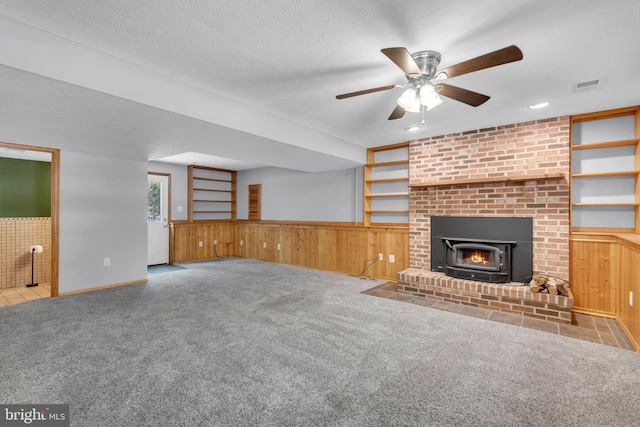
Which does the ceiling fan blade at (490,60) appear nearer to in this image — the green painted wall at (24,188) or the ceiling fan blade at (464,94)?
the ceiling fan blade at (464,94)

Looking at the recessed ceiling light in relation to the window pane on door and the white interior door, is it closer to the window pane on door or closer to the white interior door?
the white interior door

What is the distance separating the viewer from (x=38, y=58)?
1.92 m

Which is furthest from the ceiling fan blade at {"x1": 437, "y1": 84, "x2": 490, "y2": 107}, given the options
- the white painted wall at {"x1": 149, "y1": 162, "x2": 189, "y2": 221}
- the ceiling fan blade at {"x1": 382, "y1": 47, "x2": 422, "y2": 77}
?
the white painted wall at {"x1": 149, "y1": 162, "x2": 189, "y2": 221}

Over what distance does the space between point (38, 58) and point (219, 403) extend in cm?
248

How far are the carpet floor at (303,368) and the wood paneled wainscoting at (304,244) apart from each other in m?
1.63

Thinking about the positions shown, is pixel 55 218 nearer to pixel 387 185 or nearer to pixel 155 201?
pixel 155 201

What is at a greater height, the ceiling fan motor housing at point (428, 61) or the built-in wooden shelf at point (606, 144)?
the ceiling fan motor housing at point (428, 61)

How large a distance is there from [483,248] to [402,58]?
3.17 meters

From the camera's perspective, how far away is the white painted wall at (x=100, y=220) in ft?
14.0

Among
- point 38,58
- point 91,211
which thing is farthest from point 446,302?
point 91,211

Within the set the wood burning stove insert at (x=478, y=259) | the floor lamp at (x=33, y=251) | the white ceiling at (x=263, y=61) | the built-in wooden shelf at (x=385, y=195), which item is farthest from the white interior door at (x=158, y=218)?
the wood burning stove insert at (x=478, y=259)

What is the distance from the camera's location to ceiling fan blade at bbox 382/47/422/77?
5.46 feet

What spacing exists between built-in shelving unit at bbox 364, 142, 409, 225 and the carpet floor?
197 cm

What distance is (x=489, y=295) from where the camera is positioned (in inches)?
144
